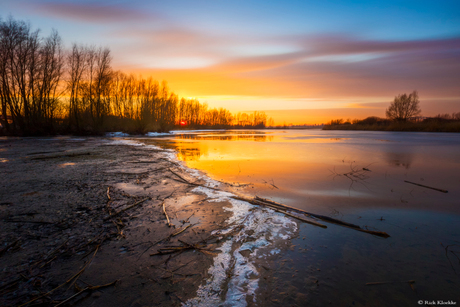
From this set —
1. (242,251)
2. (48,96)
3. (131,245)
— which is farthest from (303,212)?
(48,96)

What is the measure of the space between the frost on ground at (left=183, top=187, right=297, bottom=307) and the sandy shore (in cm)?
1

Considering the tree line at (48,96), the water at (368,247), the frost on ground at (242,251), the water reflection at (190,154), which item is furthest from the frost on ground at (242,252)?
the tree line at (48,96)

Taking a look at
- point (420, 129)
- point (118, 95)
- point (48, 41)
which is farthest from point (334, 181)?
point (118, 95)

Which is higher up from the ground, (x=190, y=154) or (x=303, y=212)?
(x=190, y=154)

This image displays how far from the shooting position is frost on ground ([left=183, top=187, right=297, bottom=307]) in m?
1.97

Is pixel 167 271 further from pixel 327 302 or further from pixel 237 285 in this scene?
pixel 327 302

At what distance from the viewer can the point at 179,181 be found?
6.00 m

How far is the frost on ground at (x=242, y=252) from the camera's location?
1.97 m

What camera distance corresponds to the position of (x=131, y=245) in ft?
8.80

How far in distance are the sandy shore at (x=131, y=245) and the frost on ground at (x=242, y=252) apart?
0.04 ft

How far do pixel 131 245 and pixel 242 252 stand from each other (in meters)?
1.46

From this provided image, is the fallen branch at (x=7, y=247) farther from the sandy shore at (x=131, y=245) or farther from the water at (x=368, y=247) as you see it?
the water at (x=368, y=247)

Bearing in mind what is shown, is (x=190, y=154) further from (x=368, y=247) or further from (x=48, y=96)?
(x=48, y=96)

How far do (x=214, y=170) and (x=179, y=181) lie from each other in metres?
1.93
